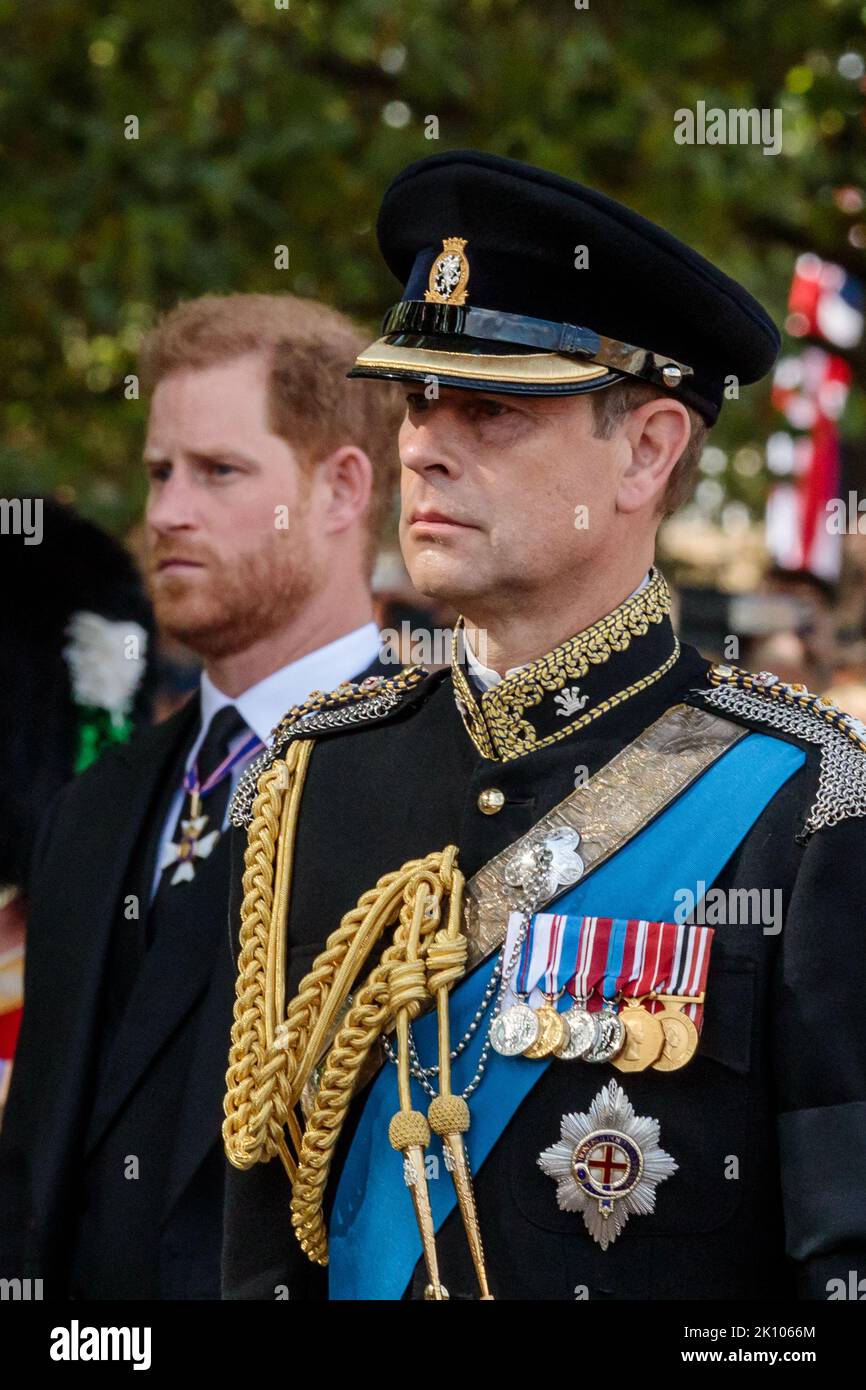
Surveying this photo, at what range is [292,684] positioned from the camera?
3613 mm

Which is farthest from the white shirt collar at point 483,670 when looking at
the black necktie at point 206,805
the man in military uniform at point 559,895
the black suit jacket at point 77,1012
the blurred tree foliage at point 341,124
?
the blurred tree foliage at point 341,124

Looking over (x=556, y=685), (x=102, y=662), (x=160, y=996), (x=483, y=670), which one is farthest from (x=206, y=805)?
(x=556, y=685)

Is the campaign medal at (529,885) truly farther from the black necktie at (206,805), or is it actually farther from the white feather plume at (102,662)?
the white feather plume at (102,662)

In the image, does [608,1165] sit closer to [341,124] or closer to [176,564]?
[176,564]

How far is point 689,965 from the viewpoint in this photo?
2268 millimetres

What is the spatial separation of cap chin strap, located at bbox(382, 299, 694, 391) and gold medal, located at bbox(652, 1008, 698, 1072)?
795mm

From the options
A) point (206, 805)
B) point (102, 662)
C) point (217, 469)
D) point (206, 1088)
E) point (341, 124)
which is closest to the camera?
point (206, 1088)

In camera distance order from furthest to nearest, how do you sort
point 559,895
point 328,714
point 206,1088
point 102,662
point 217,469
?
point 102,662
point 217,469
point 206,1088
point 328,714
point 559,895

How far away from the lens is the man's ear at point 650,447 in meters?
2.44

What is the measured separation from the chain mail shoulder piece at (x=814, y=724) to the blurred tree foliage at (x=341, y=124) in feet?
13.7

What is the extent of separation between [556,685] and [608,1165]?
0.60 meters

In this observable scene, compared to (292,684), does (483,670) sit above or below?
below

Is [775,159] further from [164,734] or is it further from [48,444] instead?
[164,734]

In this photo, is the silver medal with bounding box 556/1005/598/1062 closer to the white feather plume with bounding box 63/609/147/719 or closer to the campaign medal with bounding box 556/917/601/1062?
the campaign medal with bounding box 556/917/601/1062
